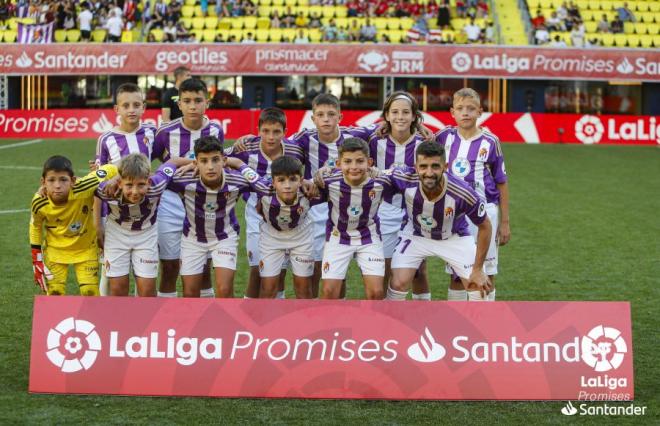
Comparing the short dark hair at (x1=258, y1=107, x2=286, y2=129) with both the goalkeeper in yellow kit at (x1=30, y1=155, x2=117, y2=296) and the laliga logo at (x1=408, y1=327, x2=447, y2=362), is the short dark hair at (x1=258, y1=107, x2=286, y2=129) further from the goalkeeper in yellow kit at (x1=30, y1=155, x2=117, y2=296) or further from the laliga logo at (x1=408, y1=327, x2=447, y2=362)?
the laliga logo at (x1=408, y1=327, x2=447, y2=362)

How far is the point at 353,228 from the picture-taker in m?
6.88

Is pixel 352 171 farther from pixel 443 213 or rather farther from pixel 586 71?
pixel 586 71

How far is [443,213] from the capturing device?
6.74m

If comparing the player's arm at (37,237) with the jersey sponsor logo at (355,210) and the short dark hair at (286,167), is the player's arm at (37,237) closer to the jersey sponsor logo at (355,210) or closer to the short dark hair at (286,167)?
the short dark hair at (286,167)

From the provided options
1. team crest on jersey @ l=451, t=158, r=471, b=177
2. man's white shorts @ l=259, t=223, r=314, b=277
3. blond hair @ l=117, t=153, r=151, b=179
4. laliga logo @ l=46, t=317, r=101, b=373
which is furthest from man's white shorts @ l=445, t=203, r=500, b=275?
laliga logo @ l=46, t=317, r=101, b=373

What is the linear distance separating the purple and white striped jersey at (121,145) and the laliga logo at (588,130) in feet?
59.2

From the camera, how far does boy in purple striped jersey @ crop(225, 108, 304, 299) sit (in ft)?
24.0

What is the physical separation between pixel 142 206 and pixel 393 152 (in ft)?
6.36

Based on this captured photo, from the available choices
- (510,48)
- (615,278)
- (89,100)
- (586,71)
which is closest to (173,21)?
(89,100)

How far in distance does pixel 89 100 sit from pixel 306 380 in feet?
81.6

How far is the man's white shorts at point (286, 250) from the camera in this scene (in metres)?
7.11

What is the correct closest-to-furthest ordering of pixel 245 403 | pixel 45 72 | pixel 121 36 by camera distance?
pixel 245 403, pixel 45 72, pixel 121 36

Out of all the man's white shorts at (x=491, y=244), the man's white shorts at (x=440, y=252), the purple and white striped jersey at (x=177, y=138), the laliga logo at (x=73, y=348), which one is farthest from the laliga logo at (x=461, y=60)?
the laliga logo at (x=73, y=348)

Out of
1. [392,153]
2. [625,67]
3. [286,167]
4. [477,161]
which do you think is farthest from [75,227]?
[625,67]
